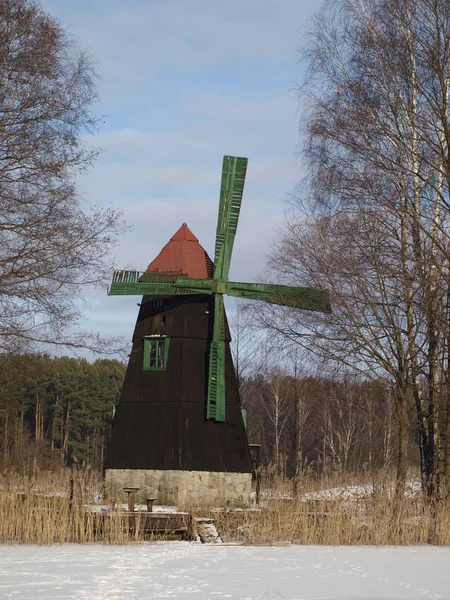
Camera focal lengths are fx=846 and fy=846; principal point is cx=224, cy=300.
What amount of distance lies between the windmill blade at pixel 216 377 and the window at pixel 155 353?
4.00 feet

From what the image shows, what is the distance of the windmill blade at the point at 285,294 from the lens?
16.1m

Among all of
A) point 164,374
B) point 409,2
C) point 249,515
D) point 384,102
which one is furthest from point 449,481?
point 164,374

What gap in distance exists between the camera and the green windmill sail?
20.6m

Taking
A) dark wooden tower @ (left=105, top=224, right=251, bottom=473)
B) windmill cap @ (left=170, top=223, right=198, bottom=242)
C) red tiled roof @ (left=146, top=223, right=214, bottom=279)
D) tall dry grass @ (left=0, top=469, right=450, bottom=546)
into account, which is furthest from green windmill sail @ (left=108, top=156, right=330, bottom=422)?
tall dry grass @ (left=0, top=469, right=450, bottom=546)

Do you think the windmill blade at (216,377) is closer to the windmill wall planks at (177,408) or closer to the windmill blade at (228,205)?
the windmill wall planks at (177,408)

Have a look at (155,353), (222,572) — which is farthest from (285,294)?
(222,572)

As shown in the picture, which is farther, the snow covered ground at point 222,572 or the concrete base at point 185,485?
the concrete base at point 185,485

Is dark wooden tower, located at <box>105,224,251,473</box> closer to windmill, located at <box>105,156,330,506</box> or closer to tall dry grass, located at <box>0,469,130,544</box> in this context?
windmill, located at <box>105,156,330,506</box>

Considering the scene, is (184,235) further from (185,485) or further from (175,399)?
(185,485)

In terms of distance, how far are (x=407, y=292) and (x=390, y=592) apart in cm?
765

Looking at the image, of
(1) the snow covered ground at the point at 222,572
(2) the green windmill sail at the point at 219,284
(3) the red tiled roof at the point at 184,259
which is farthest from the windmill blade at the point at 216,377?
(1) the snow covered ground at the point at 222,572

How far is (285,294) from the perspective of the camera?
17.8 m

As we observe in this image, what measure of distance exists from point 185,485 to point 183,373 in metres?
2.73

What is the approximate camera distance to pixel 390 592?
8180mm
